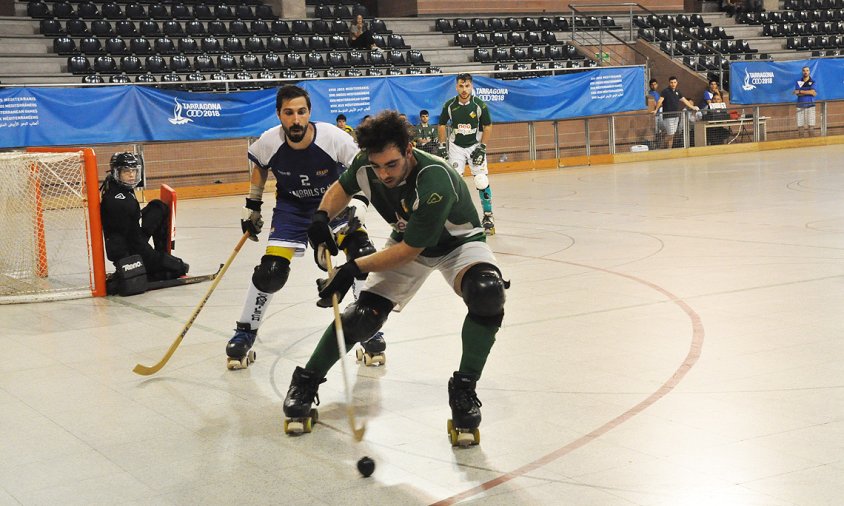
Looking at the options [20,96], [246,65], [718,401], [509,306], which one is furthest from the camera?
[246,65]

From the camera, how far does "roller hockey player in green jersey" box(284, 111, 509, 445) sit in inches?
157

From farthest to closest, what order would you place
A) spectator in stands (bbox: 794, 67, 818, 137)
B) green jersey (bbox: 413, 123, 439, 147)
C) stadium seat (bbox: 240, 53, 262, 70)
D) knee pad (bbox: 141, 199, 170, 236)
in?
spectator in stands (bbox: 794, 67, 818, 137)
stadium seat (bbox: 240, 53, 262, 70)
green jersey (bbox: 413, 123, 439, 147)
knee pad (bbox: 141, 199, 170, 236)

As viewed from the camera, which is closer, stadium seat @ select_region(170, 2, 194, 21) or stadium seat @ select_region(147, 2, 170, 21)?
stadium seat @ select_region(147, 2, 170, 21)

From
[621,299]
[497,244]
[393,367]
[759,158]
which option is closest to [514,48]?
[759,158]

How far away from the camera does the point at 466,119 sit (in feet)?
39.5

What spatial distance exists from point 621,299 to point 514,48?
63.5 ft

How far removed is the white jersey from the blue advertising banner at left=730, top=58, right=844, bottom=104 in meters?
20.6

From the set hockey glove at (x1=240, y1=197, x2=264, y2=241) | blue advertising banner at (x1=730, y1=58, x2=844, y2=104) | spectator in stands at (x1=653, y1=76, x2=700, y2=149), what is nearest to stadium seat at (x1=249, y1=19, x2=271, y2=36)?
spectator in stands at (x1=653, y1=76, x2=700, y2=149)

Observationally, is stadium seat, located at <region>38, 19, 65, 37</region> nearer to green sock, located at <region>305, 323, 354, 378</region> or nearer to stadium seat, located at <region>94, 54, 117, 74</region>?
stadium seat, located at <region>94, 54, 117, 74</region>

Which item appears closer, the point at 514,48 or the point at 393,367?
the point at 393,367

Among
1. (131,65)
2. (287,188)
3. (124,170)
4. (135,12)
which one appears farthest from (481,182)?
(135,12)

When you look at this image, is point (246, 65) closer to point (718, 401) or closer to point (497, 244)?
point (497, 244)

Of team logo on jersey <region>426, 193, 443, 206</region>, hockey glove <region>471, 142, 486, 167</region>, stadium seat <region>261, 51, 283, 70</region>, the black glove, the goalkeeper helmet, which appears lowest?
hockey glove <region>471, 142, 486, 167</region>

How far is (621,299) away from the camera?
22.8ft
